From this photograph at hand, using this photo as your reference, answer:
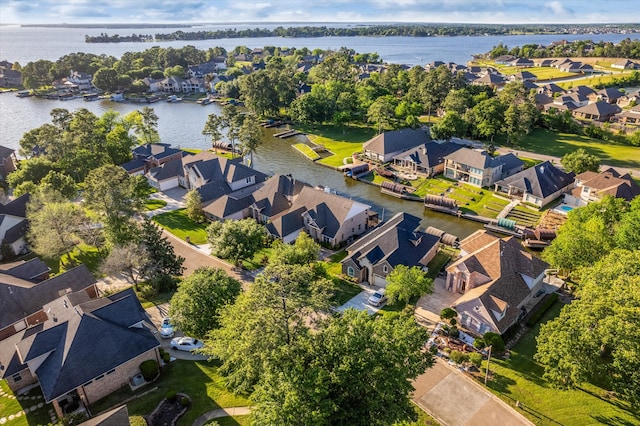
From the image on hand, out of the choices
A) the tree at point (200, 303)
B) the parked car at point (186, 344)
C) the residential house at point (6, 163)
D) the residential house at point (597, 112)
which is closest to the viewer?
the tree at point (200, 303)

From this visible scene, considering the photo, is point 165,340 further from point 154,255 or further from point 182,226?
point 182,226

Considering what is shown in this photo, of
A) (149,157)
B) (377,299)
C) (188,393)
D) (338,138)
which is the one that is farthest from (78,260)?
(338,138)

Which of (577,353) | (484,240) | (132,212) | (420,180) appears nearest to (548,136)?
(420,180)

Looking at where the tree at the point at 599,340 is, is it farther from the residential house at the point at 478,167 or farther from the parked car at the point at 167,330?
the residential house at the point at 478,167

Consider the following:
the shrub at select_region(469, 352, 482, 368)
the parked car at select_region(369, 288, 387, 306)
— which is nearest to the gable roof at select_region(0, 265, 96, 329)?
the parked car at select_region(369, 288, 387, 306)

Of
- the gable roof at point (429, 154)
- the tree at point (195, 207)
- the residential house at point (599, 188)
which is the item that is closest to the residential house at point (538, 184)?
the residential house at point (599, 188)

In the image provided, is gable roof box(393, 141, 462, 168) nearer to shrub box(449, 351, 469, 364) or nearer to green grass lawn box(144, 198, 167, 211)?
green grass lawn box(144, 198, 167, 211)

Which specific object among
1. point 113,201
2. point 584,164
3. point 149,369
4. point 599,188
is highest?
point 113,201
